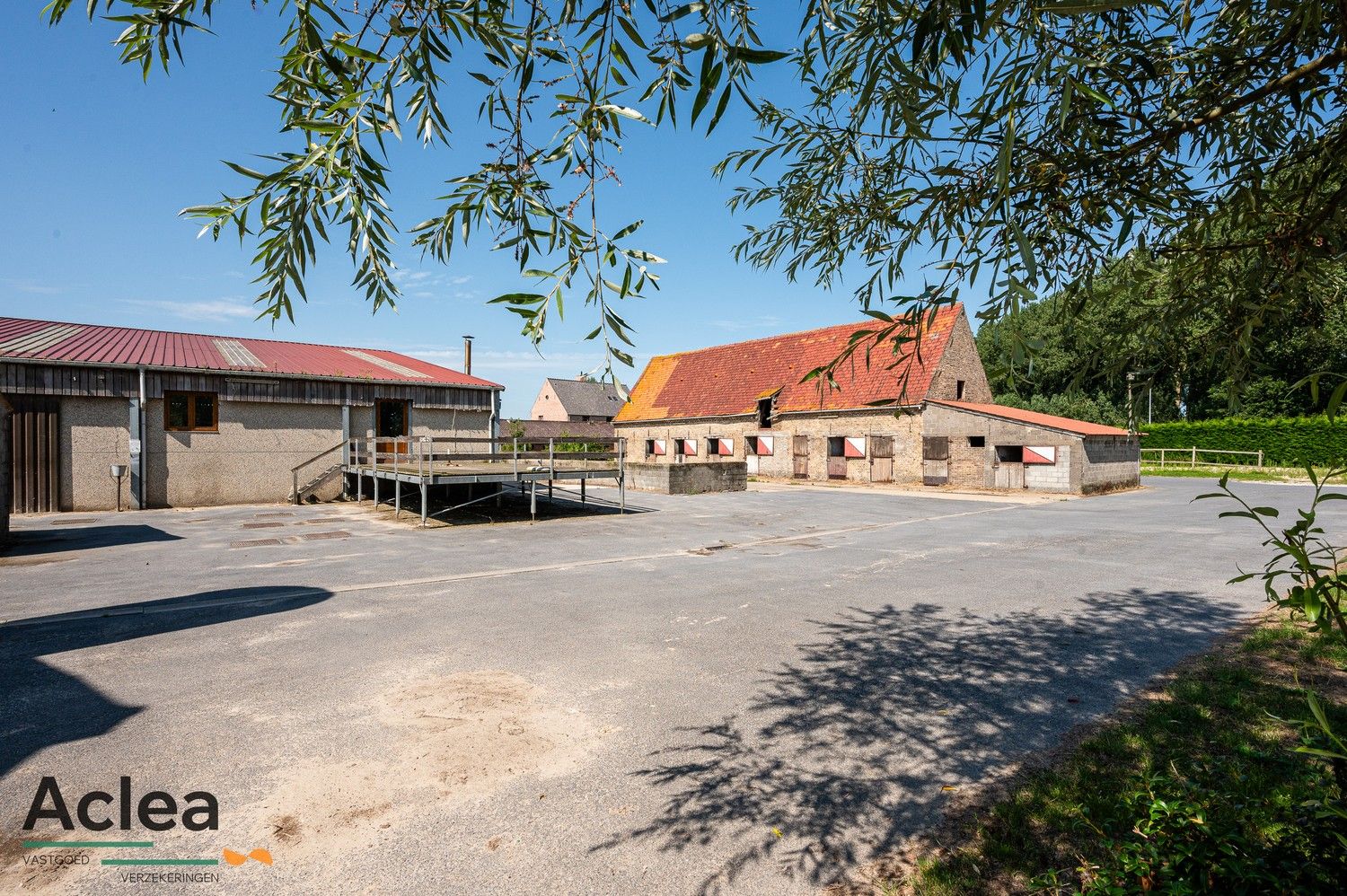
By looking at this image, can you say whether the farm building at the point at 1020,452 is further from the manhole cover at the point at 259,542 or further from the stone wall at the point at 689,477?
the manhole cover at the point at 259,542

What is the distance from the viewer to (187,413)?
1825 centimetres

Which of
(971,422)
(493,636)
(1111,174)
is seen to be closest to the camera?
A: (1111,174)

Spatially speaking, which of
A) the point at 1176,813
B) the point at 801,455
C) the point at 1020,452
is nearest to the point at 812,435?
the point at 801,455

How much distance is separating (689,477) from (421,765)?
19.7m

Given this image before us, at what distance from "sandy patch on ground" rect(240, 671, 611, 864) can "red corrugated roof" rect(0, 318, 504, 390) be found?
18.2 meters

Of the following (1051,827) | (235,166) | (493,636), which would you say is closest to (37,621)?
(493,636)

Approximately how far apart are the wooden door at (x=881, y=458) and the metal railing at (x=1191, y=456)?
2185cm

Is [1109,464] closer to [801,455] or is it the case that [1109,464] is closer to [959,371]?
[959,371]

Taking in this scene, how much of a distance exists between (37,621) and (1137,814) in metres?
9.16

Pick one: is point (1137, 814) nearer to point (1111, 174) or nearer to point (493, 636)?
point (1111, 174)

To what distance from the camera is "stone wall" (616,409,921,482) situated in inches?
1069

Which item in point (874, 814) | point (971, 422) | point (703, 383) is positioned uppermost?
point (703, 383)

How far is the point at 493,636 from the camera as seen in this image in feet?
19.9

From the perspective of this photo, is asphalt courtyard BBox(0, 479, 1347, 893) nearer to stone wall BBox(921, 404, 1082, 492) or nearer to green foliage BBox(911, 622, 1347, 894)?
green foliage BBox(911, 622, 1347, 894)
